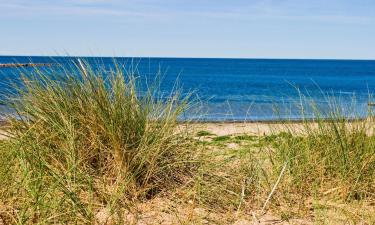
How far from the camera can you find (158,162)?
4195mm

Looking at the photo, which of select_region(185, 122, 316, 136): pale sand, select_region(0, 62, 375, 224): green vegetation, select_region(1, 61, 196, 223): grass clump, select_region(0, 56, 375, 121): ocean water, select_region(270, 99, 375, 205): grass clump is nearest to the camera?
select_region(0, 62, 375, 224): green vegetation

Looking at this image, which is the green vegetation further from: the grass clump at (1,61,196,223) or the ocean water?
the ocean water

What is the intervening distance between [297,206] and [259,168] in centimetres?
47

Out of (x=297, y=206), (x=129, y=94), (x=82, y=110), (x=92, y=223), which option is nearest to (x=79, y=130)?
(x=82, y=110)

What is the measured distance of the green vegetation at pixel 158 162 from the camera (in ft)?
12.8

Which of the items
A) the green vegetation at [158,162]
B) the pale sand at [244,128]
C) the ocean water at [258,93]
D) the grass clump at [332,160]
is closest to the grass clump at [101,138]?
the green vegetation at [158,162]

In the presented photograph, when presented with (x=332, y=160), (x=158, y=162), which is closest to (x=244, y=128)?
(x=332, y=160)

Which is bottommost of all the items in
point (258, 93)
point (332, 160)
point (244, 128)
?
point (258, 93)

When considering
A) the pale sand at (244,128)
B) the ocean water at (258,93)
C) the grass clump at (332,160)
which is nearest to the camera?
the grass clump at (332,160)

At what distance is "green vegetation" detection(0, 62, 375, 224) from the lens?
3.91 m

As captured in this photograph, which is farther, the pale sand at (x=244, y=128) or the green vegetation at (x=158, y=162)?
the pale sand at (x=244, y=128)

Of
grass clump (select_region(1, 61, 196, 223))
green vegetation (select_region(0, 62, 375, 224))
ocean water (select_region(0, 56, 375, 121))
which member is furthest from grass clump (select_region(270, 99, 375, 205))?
grass clump (select_region(1, 61, 196, 223))

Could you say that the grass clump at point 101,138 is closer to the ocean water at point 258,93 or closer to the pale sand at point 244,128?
the ocean water at point 258,93

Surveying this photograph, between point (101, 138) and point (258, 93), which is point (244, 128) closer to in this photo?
point (101, 138)
